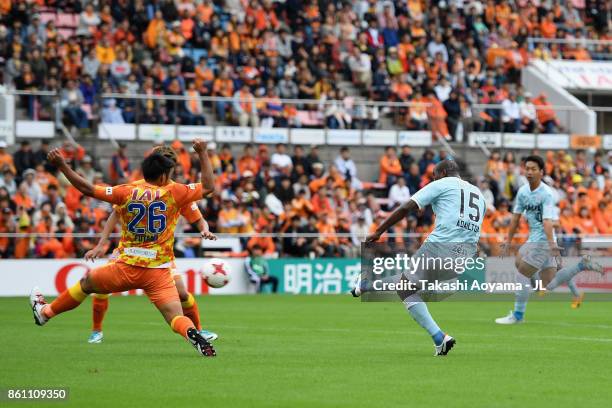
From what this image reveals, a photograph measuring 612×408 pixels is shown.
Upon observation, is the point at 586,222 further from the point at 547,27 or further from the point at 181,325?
the point at 181,325

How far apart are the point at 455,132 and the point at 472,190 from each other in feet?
73.6

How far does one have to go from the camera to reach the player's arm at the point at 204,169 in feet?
40.8

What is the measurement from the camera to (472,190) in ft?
45.2

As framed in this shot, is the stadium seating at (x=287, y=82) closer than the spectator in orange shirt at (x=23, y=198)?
No

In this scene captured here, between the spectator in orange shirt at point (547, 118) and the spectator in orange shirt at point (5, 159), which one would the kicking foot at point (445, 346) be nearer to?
the spectator in orange shirt at point (5, 159)

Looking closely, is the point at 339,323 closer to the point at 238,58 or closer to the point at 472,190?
the point at 472,190

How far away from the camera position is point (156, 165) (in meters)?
13.1

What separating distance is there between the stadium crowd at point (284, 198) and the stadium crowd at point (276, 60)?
1.28 metres

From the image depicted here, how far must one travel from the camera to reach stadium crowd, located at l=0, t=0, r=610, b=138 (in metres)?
31.7

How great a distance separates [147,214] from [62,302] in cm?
148

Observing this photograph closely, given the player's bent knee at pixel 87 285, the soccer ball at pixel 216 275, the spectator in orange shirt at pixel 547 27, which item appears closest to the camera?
the player's bent knee at pixel 87 285

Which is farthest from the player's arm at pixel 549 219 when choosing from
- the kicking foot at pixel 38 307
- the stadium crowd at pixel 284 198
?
the stadium crowd at pixel 284 198

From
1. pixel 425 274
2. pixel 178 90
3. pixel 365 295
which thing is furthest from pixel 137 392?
pixel 178 90

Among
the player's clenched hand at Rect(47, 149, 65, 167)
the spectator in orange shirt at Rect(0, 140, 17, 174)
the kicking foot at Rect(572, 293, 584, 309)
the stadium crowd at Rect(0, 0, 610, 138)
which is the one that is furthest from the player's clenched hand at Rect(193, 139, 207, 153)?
the stadium crowd at Rect(0, 0, 610, 138)
